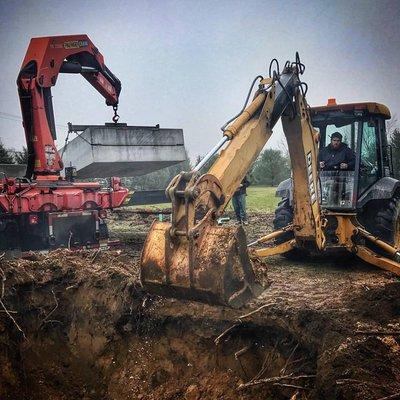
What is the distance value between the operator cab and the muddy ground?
1258mm

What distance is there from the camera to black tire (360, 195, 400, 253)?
235 inches

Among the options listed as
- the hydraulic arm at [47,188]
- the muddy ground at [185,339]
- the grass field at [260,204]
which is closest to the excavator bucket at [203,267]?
the muddy ground at [185,339]

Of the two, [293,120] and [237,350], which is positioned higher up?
[293,120]

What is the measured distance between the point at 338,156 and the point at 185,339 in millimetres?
3723

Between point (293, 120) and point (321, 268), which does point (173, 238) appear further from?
point (321, 268)

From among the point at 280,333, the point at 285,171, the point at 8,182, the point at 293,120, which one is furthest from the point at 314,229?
the point at 285,171

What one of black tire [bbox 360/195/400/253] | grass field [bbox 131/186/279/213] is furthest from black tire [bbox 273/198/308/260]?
grass field [bbox 131/186/279/213]

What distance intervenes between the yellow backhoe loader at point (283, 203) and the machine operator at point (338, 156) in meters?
0.09

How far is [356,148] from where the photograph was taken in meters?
6.12

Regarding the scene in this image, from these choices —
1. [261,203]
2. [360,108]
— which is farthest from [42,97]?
[261,203]

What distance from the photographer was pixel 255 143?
12.2 feet

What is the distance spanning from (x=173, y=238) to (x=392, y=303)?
2383mm

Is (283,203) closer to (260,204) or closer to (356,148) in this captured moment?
(356,148)

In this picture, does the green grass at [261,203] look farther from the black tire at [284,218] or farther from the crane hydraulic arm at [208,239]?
the crane hydraulic arm at [208,239]
